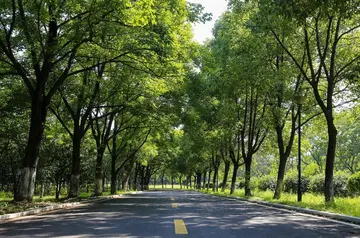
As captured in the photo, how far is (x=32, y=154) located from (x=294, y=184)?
27455mm

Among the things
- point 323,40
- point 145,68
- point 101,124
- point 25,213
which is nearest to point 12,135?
point 101,124

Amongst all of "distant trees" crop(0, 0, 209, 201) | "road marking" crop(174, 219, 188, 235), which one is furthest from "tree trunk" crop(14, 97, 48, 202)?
"road marking" crop(174, 219, 188, 235)

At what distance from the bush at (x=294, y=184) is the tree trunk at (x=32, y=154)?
26433mm

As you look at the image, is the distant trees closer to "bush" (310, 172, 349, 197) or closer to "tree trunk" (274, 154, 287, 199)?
"tree trunk" (274, 154, 287, 199)

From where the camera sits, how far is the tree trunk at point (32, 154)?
1400cm

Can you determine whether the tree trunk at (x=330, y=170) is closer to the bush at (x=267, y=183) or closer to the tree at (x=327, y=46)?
the tree at (x=327, y=46)

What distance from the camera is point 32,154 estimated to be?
14.4 m

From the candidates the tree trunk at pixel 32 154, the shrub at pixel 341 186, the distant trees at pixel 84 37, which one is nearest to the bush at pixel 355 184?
the shrub at pixel 341 186

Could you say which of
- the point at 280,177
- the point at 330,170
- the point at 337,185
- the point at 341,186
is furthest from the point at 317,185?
the point at 330,170

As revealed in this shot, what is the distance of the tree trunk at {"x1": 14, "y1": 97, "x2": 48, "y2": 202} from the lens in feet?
45.9

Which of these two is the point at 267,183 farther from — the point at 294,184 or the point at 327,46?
the point at 327,46

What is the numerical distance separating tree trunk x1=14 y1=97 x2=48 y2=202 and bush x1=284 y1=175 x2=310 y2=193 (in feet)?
86.7

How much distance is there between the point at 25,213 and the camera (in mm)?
10758

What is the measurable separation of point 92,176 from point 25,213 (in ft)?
123
